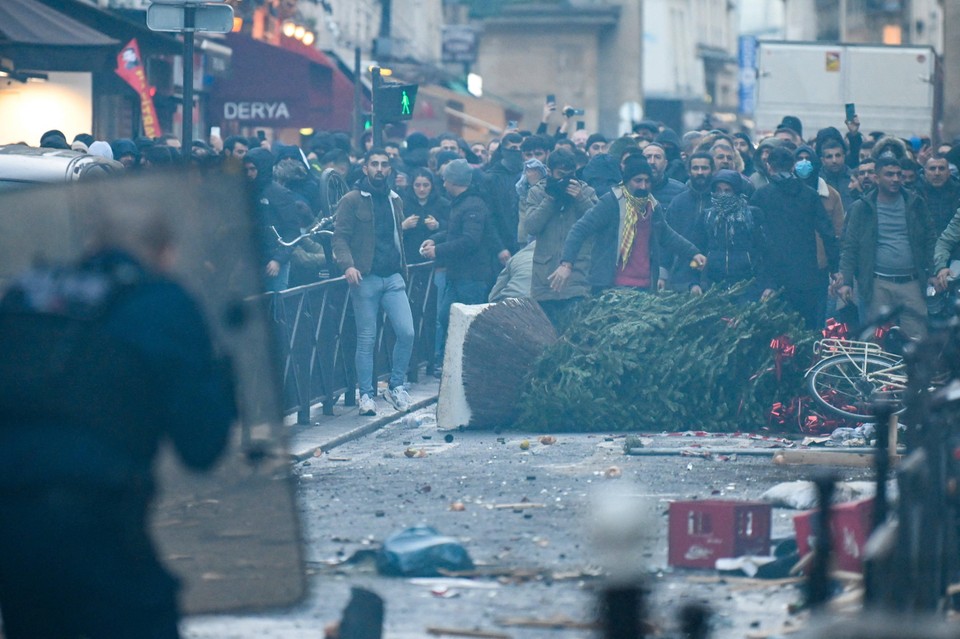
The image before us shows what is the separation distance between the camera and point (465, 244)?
1455cm

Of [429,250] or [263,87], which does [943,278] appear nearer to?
[429,250]

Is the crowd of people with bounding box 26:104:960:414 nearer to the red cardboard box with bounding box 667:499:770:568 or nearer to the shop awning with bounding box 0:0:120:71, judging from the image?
the shop awning with bounding box 0:0:120:71

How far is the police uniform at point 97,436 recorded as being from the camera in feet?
12.8

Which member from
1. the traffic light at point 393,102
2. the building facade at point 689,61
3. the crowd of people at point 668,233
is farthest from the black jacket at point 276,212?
the building facade at point 689,61

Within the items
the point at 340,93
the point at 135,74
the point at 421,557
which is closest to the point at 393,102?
the point at 135,74

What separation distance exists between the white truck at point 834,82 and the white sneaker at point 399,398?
13.9 meters

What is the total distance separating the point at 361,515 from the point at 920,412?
12.0ft

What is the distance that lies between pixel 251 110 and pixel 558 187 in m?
13.1

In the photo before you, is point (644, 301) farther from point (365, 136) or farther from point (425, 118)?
point (425, 118)

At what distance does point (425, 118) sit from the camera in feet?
111

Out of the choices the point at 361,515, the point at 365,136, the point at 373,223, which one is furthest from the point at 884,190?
the point at 365,136

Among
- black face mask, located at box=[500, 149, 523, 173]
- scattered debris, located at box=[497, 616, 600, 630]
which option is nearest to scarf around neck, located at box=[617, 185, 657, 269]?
black face mask, located at box=[500, 149, 523, 173]

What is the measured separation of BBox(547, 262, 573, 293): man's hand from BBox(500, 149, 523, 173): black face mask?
125 inches

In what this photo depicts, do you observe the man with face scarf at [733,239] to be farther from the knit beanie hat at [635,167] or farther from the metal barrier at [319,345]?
the metal barrier at [319,345]
